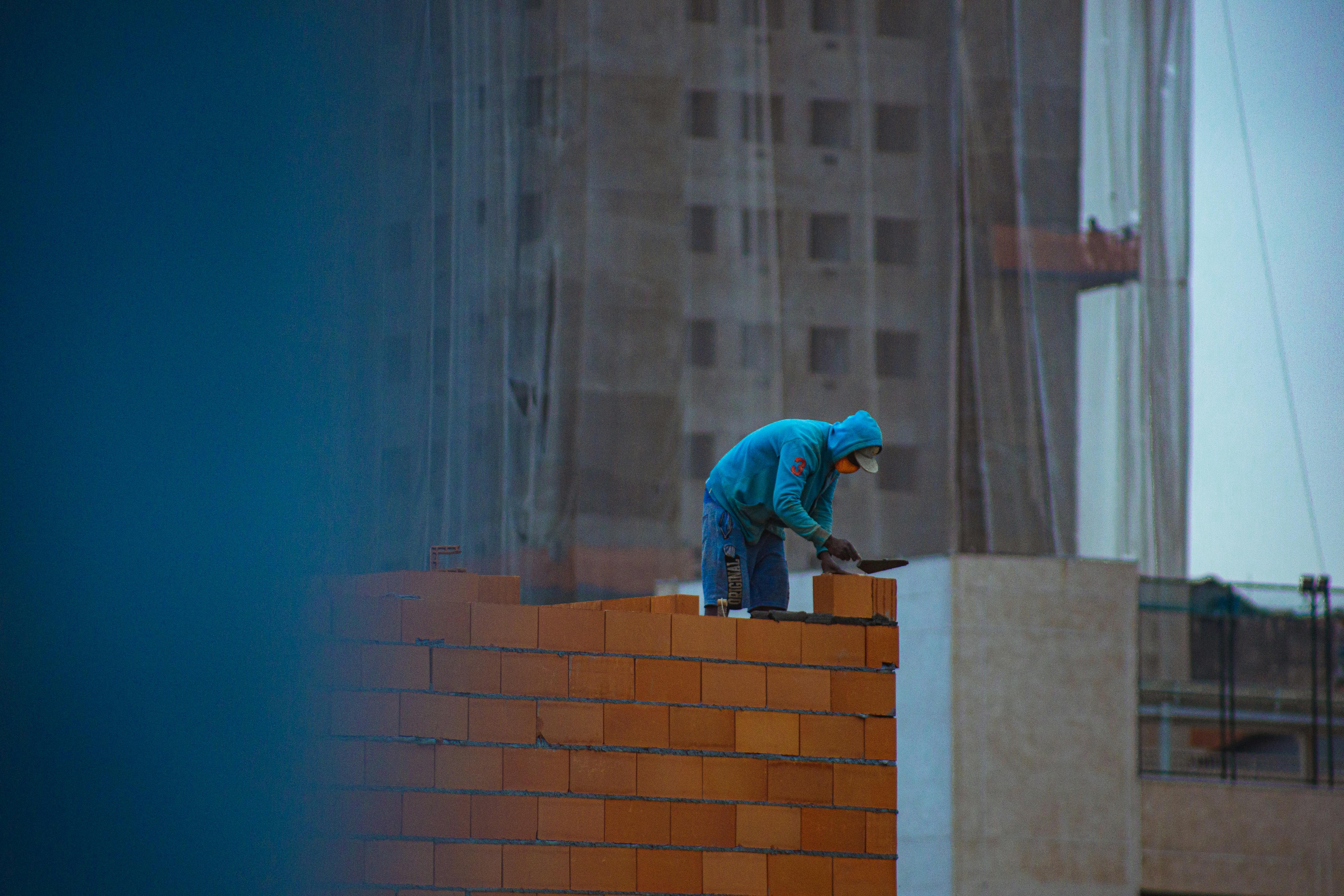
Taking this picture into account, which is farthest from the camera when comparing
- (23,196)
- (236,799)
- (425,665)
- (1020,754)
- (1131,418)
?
(1131,418)

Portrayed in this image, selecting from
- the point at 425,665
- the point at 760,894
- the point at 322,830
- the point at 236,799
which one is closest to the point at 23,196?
the point at 236,799

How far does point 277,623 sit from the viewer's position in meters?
3.01

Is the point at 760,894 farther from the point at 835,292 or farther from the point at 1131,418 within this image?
the point at 835,292

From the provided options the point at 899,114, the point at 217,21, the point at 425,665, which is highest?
the point at 899,114

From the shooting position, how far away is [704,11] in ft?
61.7

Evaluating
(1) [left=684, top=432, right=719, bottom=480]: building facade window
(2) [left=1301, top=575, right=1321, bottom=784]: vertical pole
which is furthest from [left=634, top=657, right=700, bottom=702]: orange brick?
(1) [left=684, top=432, right=719, bottom=480]: building facade window

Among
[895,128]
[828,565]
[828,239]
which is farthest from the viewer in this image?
[895,128]

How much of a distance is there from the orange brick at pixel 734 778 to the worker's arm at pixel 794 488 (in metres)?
1.02

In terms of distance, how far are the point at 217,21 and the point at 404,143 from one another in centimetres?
248

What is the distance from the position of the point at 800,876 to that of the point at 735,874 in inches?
8.9

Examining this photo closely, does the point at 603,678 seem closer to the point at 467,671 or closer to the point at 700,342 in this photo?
the point at 467,671

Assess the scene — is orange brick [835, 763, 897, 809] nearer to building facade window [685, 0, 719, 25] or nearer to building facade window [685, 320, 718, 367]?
building facade window [685, 320, 718, 367]

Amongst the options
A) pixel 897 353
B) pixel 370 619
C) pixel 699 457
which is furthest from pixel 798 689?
pixel 699 457

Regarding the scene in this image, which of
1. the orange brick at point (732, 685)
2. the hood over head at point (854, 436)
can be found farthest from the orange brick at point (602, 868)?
the hood over head at point (854, 436)
